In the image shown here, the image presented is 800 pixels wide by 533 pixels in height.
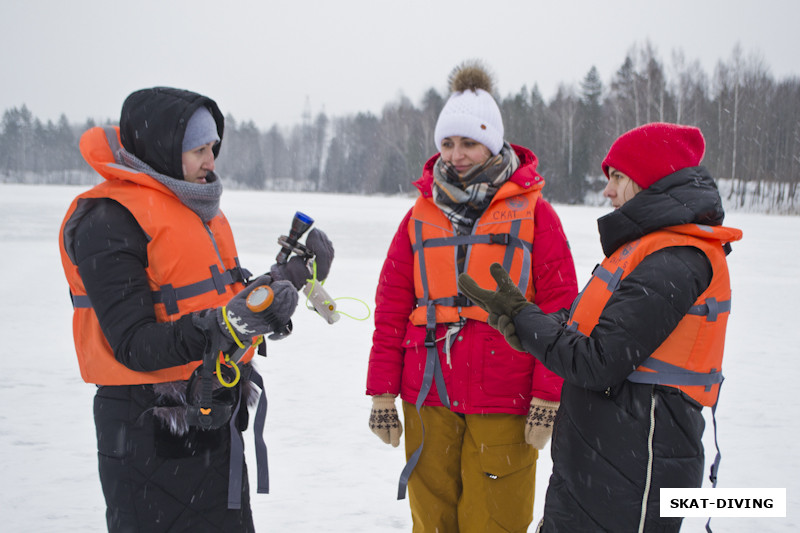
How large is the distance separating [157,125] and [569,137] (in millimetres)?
47206

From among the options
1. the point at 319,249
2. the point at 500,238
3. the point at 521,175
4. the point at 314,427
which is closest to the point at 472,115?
the point at 521,175

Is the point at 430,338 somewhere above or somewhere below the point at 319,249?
below

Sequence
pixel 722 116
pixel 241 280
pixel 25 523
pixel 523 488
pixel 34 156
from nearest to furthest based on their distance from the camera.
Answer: pixel 241 280, pixel 523 488, pixel 25 523, pixel 722 116, pixel 34 156

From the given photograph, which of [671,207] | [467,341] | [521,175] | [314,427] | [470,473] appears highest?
[521,175]

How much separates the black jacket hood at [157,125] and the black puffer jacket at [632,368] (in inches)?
47.3

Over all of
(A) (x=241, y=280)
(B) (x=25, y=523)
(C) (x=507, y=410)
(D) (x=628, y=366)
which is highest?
(A) (x=241, y=280)

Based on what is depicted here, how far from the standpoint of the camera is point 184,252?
1807 mm

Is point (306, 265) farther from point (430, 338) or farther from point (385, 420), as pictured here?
point (385, 420)

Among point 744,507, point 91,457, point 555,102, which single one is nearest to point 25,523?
point 91,457

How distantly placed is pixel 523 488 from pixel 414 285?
2.94 ft

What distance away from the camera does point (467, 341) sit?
223 centimetres

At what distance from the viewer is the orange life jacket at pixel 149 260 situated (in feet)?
5.72

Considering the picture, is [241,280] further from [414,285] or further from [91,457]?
[91,457]

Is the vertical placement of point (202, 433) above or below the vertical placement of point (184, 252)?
below
